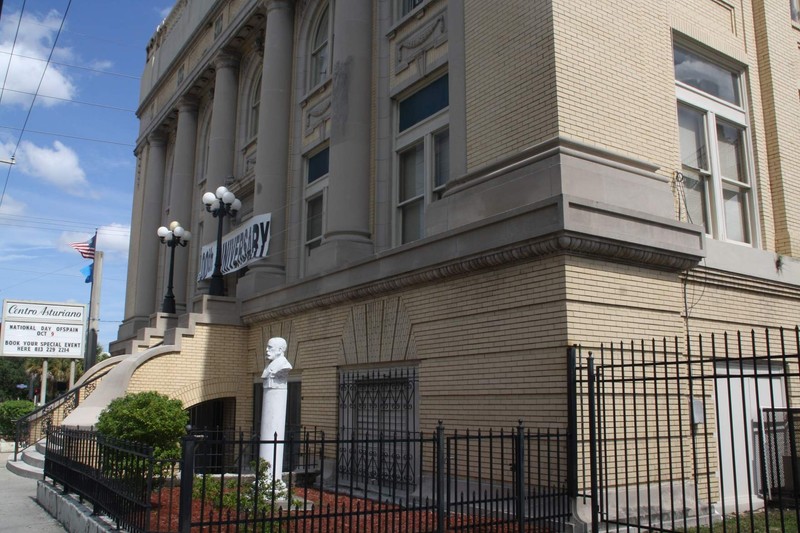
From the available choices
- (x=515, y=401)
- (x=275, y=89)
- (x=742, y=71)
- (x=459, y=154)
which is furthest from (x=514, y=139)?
(x=275, y=89)

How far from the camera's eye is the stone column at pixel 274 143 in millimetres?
18391

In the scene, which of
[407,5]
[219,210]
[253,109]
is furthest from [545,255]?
[253,109]

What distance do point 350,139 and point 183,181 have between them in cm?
1283

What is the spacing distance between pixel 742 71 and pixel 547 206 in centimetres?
701

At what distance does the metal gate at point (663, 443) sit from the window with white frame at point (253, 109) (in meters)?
16.2

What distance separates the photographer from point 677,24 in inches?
493

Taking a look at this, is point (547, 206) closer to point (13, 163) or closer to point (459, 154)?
point (459, 154)

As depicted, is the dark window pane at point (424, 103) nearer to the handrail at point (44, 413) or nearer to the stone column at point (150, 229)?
the handrail at point (44, 413)

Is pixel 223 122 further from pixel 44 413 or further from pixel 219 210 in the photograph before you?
pixel 44 413

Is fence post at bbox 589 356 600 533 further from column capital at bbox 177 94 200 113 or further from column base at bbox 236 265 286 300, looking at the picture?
column capital at bbox 177 94 200 113

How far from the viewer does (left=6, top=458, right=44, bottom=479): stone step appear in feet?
50.9

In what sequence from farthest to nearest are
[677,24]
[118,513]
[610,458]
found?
[677,24] < [610,458] < [118,513]

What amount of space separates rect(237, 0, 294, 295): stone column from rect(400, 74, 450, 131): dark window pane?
4738mm

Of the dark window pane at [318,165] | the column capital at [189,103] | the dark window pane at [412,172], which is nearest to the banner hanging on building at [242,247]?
the dark window pane at [318,165]
